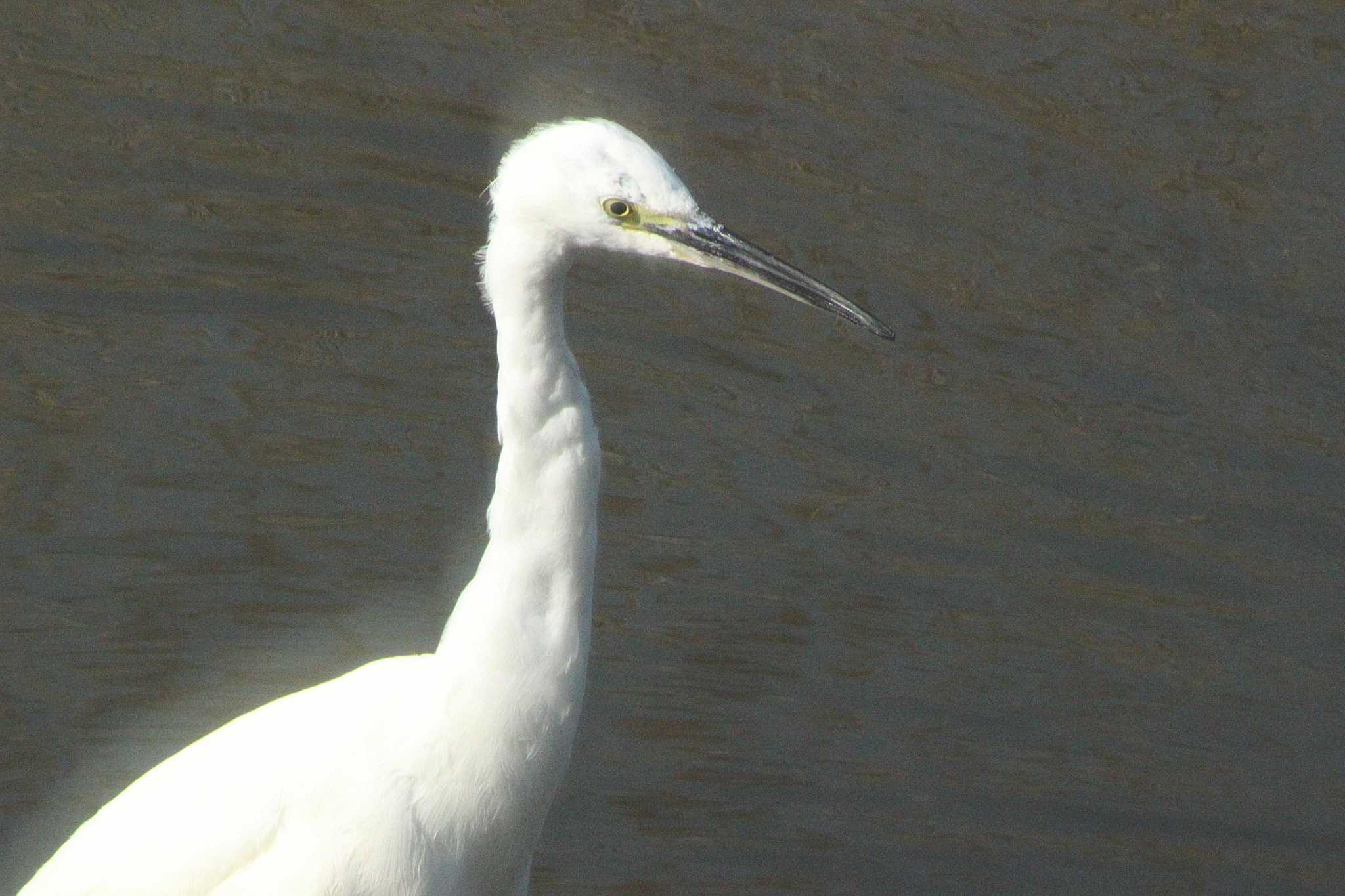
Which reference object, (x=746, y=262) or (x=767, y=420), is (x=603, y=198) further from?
(x=767, y=420)

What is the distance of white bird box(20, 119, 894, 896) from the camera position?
3311 mm

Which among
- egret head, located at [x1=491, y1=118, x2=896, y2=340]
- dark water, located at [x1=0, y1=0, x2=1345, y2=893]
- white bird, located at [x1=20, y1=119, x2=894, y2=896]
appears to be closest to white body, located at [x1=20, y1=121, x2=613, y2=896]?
white bird, located at [x1=20, y1=119, x2=894, y2=896]

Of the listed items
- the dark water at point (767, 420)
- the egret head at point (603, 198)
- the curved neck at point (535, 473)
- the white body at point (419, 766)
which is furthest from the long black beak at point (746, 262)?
the dark water at point (767, 420)

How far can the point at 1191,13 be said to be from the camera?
8078 millimetres

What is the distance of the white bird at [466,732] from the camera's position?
3311mm

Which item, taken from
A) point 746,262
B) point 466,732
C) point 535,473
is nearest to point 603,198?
point 746,262

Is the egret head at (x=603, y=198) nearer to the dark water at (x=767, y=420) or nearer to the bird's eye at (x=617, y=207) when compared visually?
the bird's eye at (x=617, y=207)

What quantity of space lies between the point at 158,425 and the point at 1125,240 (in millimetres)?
3420

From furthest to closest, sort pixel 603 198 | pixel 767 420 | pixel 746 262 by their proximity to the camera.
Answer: pixel 767 420, pixel 746 262, pixel 603 198

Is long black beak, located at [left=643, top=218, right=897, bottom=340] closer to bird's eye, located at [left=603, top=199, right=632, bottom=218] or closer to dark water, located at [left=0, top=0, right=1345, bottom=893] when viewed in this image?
bird's eye, located at [left=603, top=199, right=632, bottom=218]

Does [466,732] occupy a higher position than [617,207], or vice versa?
[617,207]

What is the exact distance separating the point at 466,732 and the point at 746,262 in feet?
3.22

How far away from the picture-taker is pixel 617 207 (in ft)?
10.6

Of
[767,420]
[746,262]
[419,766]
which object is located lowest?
[419,766]
